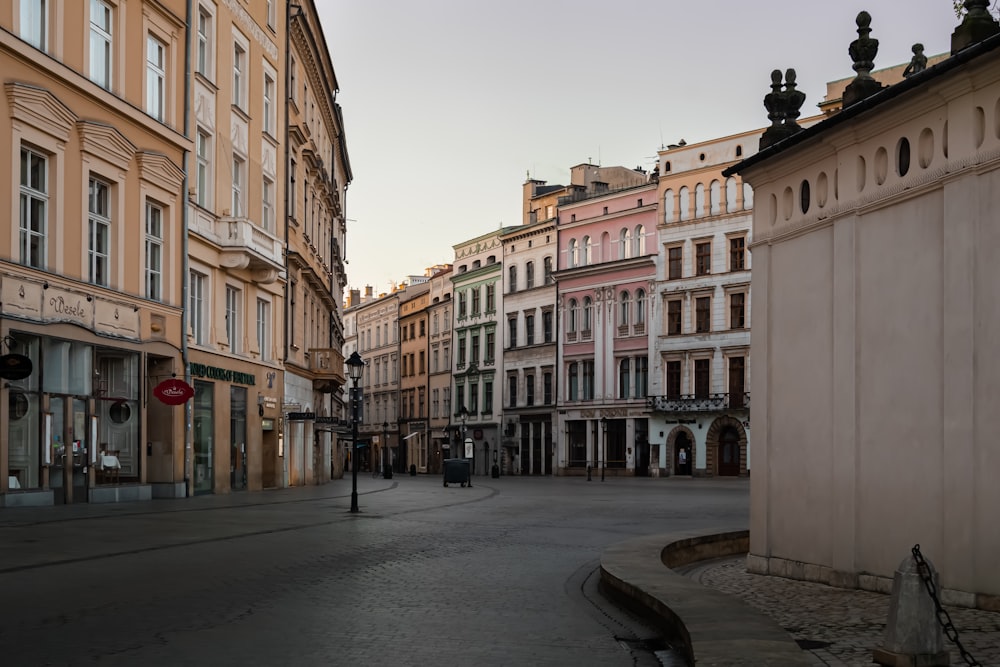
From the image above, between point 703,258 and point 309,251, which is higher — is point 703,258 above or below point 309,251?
above

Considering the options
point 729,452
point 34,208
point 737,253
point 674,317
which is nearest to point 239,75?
point 34,208

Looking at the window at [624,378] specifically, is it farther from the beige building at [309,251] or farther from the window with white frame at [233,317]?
the window with white frame at [233,317]

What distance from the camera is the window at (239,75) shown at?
36812 mm

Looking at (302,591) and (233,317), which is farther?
(233,317)

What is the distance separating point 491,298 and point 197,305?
57.2 meters

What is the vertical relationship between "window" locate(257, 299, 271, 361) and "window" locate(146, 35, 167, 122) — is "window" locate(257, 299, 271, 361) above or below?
below

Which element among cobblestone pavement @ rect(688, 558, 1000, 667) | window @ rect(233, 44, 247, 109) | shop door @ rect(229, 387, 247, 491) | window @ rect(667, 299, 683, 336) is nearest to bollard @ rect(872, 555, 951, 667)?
cobblestone pavement @ rect(688, 558, 1000, 667)

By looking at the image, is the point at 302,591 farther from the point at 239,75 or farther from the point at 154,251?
the point at 239,75

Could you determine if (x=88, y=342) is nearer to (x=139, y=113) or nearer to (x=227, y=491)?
(x=139, y=113)

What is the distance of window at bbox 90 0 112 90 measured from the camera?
2683 centimetres

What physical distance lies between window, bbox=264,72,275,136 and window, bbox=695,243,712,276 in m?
34.8

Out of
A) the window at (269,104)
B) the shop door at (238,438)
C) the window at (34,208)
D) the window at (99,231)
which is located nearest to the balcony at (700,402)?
the window at (269,104)

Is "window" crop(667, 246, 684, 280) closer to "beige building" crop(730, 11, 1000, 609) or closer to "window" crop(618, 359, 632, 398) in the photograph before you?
"window" crop(618, 359, 632, 398)

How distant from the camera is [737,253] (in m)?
67.9
